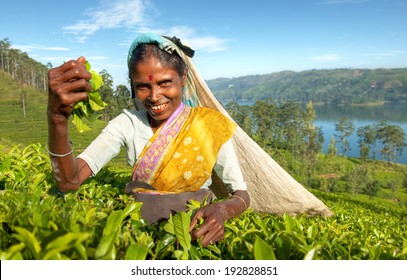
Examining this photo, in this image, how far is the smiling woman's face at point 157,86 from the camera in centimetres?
212

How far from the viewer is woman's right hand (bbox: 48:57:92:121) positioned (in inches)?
58.9

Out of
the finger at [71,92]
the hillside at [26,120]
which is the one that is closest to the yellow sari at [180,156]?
the finger at [71,92]

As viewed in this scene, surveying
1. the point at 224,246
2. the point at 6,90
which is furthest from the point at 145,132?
the point at 6,90

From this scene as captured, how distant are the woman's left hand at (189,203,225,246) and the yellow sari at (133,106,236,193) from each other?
60 cm

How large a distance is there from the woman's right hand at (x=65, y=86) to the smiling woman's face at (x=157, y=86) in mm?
602

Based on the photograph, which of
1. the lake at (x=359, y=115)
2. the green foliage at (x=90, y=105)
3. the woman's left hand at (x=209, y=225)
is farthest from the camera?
the lake at (x=359, y=115)

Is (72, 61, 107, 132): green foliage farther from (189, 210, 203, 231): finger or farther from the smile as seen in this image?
(189, 210, 203, 231): finger

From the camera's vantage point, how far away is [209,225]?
60.6 inches

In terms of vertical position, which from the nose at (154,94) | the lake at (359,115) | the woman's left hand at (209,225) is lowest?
the lake at (359,115)

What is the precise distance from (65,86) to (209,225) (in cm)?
94

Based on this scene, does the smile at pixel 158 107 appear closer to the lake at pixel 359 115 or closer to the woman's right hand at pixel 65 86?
the woman's right hand at pixel 65 86

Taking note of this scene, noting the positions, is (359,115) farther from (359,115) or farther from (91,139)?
(91,139)
